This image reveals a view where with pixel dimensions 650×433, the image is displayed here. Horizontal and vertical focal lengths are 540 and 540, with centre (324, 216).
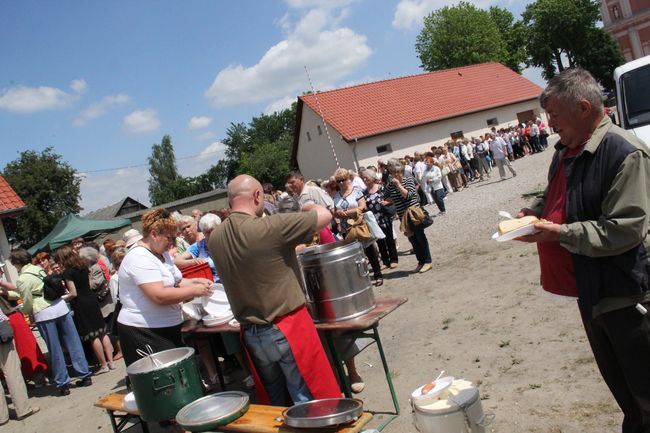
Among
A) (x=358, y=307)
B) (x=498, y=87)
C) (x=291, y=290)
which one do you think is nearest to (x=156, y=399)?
(x=291, y=290)

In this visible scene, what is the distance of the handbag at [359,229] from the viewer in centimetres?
805

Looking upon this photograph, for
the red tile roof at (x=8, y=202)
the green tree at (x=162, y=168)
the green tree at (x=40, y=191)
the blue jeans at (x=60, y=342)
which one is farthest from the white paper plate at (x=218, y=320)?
the green tree at (x=162, y=168)

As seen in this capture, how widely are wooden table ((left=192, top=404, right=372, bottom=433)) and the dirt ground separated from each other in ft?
3.93

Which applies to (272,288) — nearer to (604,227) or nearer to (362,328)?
(362,328)

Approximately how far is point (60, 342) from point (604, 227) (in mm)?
7452

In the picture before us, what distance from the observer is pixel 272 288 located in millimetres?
3416

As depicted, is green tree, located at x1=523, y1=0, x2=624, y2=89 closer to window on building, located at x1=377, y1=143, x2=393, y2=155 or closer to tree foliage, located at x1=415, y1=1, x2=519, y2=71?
tree foliage, located at x1=415, y1=1, x2=519, y2=71

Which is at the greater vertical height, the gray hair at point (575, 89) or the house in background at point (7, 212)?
the house in background at point (7, 212)

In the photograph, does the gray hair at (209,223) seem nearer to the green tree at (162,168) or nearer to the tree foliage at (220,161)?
Result: the tree foliage at (220,161)

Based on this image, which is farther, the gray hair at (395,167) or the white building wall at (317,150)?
the white building wall at (317,150)

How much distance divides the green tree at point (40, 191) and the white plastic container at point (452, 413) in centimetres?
4657

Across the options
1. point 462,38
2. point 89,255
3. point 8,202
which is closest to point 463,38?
point 462,38

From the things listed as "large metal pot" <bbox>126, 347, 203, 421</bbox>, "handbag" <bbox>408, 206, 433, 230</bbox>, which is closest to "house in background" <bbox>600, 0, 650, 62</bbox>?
"handbag" <bbox>408, 206, 433, 230</bbox>

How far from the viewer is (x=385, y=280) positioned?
8820 millimetres
